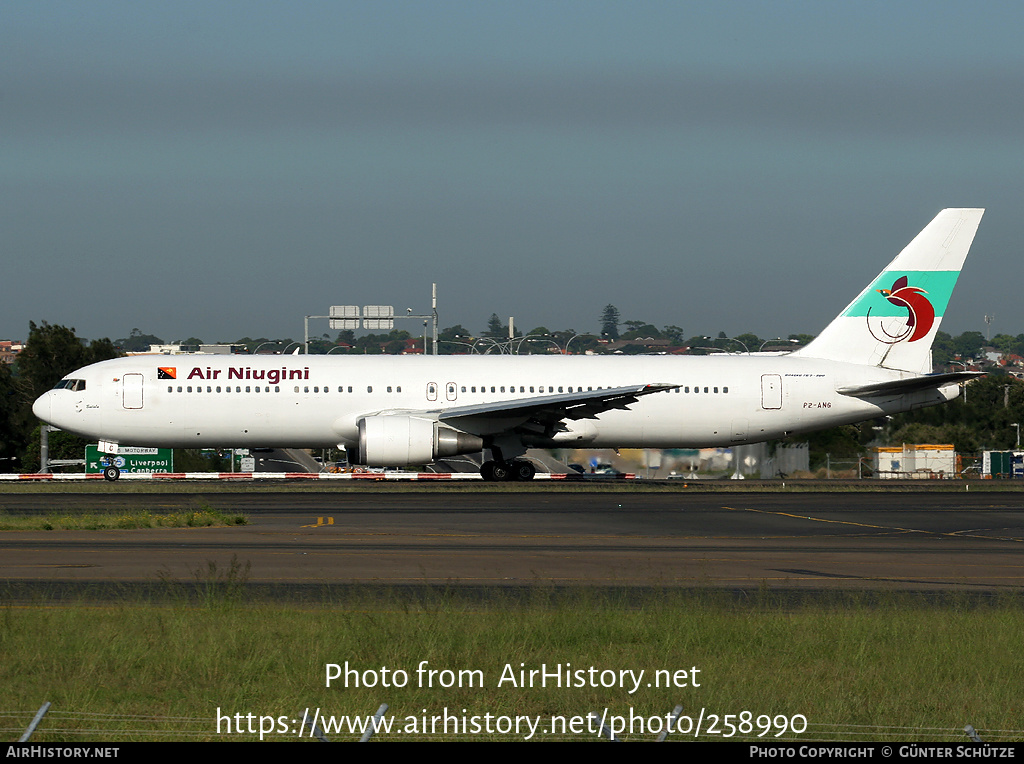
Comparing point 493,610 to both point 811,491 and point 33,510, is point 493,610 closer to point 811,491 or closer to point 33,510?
point 33,510

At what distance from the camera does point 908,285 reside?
39188 mm

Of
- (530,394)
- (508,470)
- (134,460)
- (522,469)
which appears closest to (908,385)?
(530,394)

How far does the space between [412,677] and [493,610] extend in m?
3.34

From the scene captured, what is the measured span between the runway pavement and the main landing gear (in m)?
7.04

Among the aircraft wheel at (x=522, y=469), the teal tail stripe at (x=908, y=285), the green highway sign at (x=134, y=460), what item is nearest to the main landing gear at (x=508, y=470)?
the aircraft wheel at (x=522, y=469)

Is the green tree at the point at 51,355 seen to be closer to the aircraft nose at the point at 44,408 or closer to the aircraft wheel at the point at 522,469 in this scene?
the aircraft nose at the point at 44,408

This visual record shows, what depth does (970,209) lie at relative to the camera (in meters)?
39.4

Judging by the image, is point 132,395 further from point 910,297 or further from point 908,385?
point 910,297

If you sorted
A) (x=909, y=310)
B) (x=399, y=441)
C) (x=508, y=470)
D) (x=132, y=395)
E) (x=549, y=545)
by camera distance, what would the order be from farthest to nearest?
(x=909, y=310), (x=508, y=470), (x=132, y=395), (x=399, y=441), (x=549, y=545)

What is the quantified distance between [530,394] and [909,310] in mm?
13269

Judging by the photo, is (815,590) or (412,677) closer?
(412,677)

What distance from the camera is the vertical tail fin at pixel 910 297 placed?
39188 millimetres

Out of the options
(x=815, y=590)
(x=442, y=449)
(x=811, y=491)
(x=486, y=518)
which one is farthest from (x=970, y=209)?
(x=815, y=590)

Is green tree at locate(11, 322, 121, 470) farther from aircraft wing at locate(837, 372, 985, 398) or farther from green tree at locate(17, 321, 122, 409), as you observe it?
aircraft wing at locate(837, 372, 985, 398)
